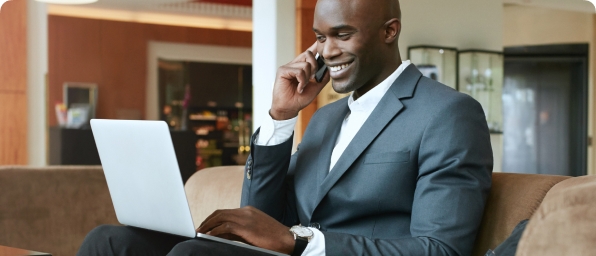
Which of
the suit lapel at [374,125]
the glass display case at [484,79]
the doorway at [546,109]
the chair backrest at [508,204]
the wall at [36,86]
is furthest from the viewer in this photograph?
the doorway at [546,109]

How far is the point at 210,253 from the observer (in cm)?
161

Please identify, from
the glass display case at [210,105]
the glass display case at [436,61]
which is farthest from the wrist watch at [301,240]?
the glass display case at [210,105]

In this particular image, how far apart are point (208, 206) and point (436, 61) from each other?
4.17m

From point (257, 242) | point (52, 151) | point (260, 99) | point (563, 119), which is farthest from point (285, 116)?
point (563, 119)

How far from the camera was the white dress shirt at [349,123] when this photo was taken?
201cm

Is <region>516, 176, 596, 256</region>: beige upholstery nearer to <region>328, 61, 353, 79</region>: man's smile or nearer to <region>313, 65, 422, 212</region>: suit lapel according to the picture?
<region>313, 65, 422, 212</region>: suit lapel

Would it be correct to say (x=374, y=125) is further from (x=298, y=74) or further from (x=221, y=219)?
(x=221, y=219)

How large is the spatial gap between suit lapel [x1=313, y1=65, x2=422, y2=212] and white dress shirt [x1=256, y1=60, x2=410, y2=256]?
0.05 metres

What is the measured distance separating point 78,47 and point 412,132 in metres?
9.09

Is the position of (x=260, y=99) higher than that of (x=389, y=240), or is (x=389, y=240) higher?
(x=260, y=99)

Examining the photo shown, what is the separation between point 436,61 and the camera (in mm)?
6484

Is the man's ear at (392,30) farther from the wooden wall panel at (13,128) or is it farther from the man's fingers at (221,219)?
the wooden wall panel at (13,128)

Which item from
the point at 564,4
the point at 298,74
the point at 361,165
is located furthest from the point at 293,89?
the point at 564,4

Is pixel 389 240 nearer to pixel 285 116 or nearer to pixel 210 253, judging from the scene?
pixel 210 253
